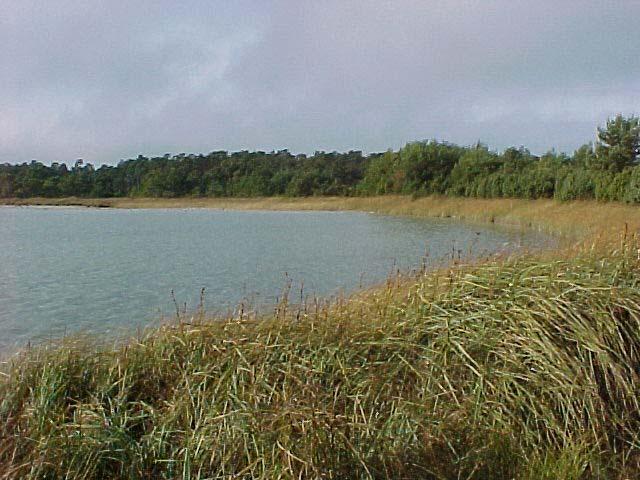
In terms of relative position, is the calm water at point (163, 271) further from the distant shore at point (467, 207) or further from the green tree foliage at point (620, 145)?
the green tree foliage at point (620, 145)

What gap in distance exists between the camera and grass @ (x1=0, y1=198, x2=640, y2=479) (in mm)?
2326

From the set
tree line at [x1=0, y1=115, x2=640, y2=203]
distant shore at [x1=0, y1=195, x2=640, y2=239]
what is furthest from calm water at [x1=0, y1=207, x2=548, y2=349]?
tree line at [x1=0, y1=115, x2=640, y2=203]

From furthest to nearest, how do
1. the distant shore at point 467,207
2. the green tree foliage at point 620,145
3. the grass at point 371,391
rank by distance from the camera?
the green tree foliage at point 620,145 < the distant shore at point 467,207 < the grass at point 371,391

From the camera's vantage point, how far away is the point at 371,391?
8.80 ft

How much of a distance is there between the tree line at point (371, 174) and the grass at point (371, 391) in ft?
57.0

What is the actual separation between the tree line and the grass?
17.4 m

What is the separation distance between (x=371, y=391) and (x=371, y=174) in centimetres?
4437

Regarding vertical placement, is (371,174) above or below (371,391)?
above

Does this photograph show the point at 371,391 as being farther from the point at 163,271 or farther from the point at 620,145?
the point at 620,145

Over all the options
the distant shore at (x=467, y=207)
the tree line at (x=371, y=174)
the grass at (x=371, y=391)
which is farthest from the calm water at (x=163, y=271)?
the tree line at (x=371, y=174)

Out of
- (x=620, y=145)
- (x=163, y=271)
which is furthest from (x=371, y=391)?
(x=620, y=145)

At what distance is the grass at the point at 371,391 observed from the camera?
233 centimetres

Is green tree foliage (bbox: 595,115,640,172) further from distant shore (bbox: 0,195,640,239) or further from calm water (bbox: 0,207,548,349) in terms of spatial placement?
calm water (bbox: 0,207,548,349)

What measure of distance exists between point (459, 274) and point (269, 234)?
14.3 m
